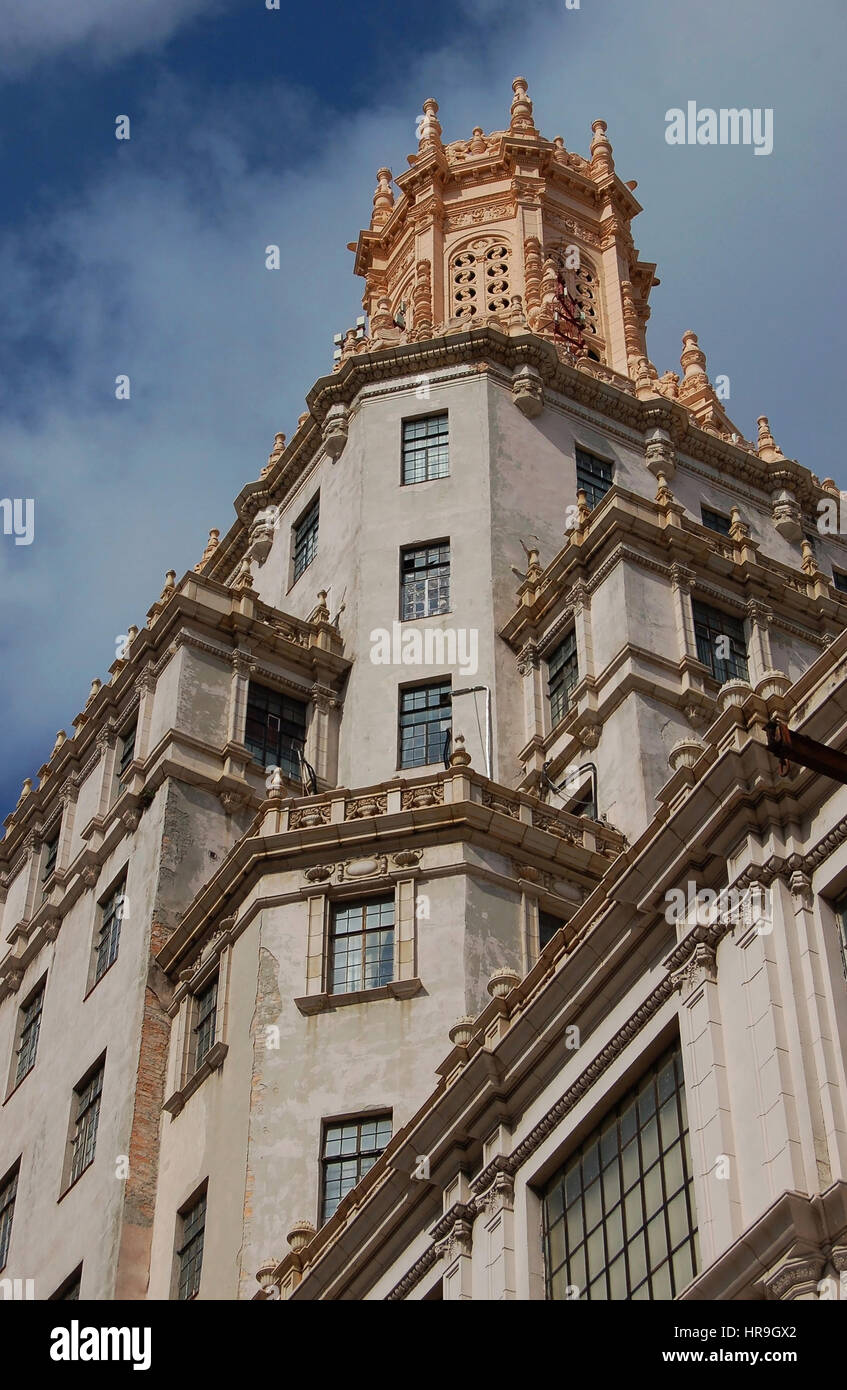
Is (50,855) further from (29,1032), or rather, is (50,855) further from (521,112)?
(521,112)

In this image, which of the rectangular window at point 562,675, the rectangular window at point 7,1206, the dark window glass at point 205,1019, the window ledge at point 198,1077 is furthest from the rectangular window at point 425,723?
the rectangular window at point 7,1206

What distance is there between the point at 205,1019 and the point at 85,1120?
474 cm

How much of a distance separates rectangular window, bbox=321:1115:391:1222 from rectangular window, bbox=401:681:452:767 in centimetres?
1522

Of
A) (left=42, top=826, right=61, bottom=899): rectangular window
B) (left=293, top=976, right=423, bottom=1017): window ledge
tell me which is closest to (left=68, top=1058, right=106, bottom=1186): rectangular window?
(left=293, top=976, right=423, bottom=1017): window ledge

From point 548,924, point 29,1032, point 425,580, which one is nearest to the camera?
point 548,924

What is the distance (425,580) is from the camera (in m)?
60.3

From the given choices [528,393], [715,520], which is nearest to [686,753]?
[528,393]

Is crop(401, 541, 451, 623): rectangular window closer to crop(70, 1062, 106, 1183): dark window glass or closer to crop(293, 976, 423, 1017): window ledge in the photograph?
crop(70, 1062, 106, 1183): dark window glass

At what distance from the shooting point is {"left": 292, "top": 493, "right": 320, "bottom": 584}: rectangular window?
6562 centimetres

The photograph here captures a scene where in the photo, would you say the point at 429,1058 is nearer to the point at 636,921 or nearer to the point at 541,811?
the point at 541,811

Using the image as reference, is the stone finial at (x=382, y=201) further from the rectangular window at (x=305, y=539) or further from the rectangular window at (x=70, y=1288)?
the rectangular window at (x=70, y=1288)

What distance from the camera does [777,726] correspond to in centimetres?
2562

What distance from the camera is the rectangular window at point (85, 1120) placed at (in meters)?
47.7
